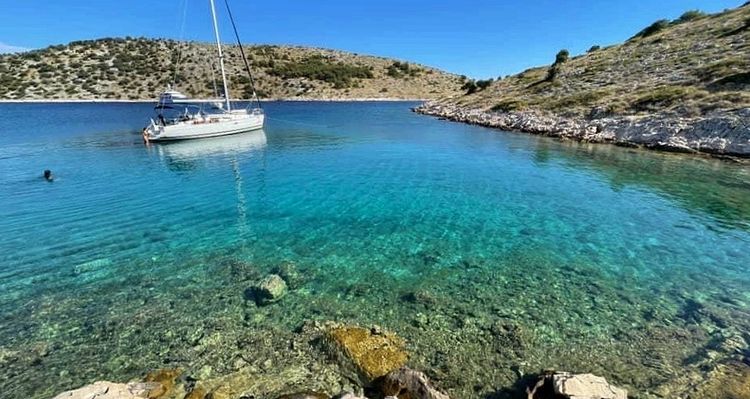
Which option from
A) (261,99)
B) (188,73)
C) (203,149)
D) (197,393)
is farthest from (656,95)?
(188,73)

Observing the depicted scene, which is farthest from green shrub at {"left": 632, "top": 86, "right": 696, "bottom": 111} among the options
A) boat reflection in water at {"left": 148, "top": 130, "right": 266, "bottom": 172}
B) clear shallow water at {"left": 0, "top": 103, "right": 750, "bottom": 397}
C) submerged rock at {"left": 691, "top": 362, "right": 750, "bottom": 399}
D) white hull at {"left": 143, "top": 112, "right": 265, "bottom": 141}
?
white hull at {"left": 143, "top": 112, "right": 265, "bottom": 141}

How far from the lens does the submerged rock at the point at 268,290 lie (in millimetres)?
9586

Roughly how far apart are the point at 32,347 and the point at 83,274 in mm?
3437

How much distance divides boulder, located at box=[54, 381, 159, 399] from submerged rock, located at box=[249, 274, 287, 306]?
324 cm

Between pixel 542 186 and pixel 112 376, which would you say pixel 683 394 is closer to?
pixel 112 376

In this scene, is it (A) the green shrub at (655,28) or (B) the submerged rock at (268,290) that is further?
(A) the green shrub at (655,28)

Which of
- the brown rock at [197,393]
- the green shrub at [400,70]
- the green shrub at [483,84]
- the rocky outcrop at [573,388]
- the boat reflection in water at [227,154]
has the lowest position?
the brown rock at [197,393]

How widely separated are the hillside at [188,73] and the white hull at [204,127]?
56303 millimetres

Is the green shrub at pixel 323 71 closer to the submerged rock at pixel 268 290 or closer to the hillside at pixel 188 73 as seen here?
the hillside at pixel 188 73

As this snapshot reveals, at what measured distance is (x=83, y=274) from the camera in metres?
10.7

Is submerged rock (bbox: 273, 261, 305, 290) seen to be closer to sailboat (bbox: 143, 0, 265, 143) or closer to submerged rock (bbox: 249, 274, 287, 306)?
submerged rock (bbox: 249, 274, 287, 306)

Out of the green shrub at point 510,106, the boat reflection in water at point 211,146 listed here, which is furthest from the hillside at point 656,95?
the boat reflection in water at point 211,146

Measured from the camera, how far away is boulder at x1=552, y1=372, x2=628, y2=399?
6.04 m

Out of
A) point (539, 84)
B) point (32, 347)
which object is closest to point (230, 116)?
point (32, 347)
